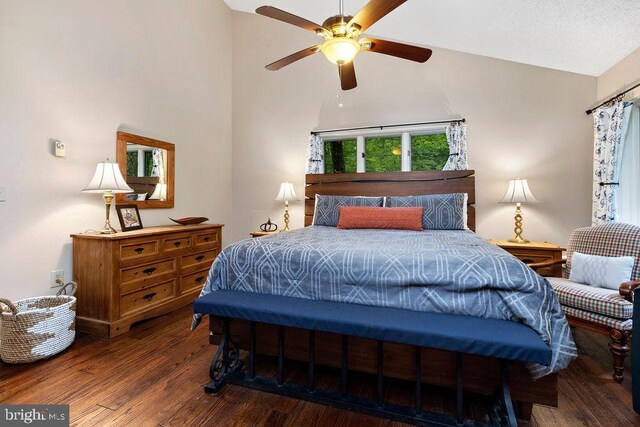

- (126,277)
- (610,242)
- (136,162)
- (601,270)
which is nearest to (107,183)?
(136,162)

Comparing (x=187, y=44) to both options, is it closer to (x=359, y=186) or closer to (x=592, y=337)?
(x=359, y=186)

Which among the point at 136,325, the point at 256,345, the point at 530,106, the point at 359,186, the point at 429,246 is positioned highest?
the point at 530,106

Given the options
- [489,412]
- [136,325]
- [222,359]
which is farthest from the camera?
[136,325]

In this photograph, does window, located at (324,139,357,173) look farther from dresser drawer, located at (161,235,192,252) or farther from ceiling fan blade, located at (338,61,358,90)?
dresser drawer, located at (161,235,192,252)

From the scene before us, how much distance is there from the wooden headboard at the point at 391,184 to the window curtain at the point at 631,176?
126 centimetres

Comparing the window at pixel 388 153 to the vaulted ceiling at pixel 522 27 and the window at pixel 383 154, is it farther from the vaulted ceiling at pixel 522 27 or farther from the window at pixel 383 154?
the vaulted ceiling at pixel 522 27

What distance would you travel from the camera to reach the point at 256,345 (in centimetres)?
191

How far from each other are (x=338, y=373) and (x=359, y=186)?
2491mm

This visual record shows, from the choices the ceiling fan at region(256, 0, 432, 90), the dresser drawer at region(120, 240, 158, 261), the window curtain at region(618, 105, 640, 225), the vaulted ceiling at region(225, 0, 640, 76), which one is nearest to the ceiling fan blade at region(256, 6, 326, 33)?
the ceiling fan at region(256, 0, 432, 90)

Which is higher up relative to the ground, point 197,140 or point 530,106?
point 530,106

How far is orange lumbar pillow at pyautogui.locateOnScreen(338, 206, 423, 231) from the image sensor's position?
3016mm

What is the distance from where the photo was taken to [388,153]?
401 cm

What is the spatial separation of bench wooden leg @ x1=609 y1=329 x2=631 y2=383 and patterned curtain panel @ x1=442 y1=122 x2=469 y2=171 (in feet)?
7.14

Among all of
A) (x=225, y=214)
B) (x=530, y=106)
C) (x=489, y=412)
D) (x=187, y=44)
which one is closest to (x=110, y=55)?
(x=187, y=44)
